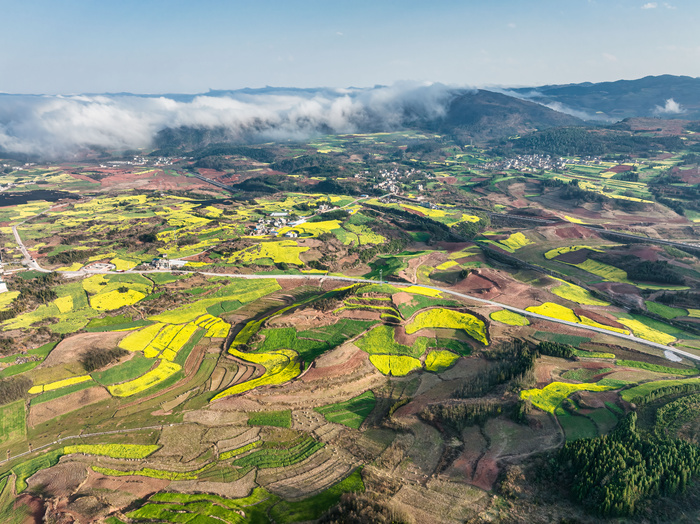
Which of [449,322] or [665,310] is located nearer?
[449,322]

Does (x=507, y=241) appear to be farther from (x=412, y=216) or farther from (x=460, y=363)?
(x=460, y=363)

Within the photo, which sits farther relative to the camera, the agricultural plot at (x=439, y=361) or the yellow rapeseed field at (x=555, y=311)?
the yellow rapeseed field at (x=555, y=311)

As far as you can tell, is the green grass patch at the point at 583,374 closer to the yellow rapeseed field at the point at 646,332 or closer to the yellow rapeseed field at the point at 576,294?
the yellow rapeseed field at the point at 646,332

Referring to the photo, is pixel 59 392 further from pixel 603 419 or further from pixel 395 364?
pixel 603 419

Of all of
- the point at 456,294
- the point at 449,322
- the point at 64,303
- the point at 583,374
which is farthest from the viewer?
the point at 456,294

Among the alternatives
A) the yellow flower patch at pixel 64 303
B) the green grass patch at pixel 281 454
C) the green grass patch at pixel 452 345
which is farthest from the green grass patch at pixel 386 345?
the yellow flower patch at pixel 64 303

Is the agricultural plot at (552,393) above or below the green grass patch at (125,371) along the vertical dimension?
above

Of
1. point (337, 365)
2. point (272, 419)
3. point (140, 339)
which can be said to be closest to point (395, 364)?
point (337, 365)
